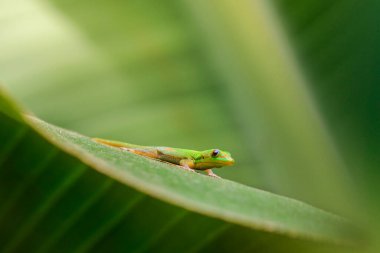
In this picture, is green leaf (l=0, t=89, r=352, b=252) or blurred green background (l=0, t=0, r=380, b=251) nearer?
green leaf (l=0, t=89, r=352, b=252)

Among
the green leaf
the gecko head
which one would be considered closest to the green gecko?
the gecko head

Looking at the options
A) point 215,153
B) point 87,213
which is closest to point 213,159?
point 215,153

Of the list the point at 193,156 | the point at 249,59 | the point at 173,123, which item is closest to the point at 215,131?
the point at 173,123

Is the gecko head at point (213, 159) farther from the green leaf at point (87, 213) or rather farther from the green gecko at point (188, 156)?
the green leaf at point (87, 213)

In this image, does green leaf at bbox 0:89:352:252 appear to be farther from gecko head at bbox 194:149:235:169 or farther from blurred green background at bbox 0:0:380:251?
gecko head at bbox 194:149:235:169

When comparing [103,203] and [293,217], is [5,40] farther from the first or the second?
[293,217]

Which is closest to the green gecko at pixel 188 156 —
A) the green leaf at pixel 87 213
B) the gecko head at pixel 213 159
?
the gecko head at pixel 213 159

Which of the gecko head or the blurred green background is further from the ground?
the blurred green background
